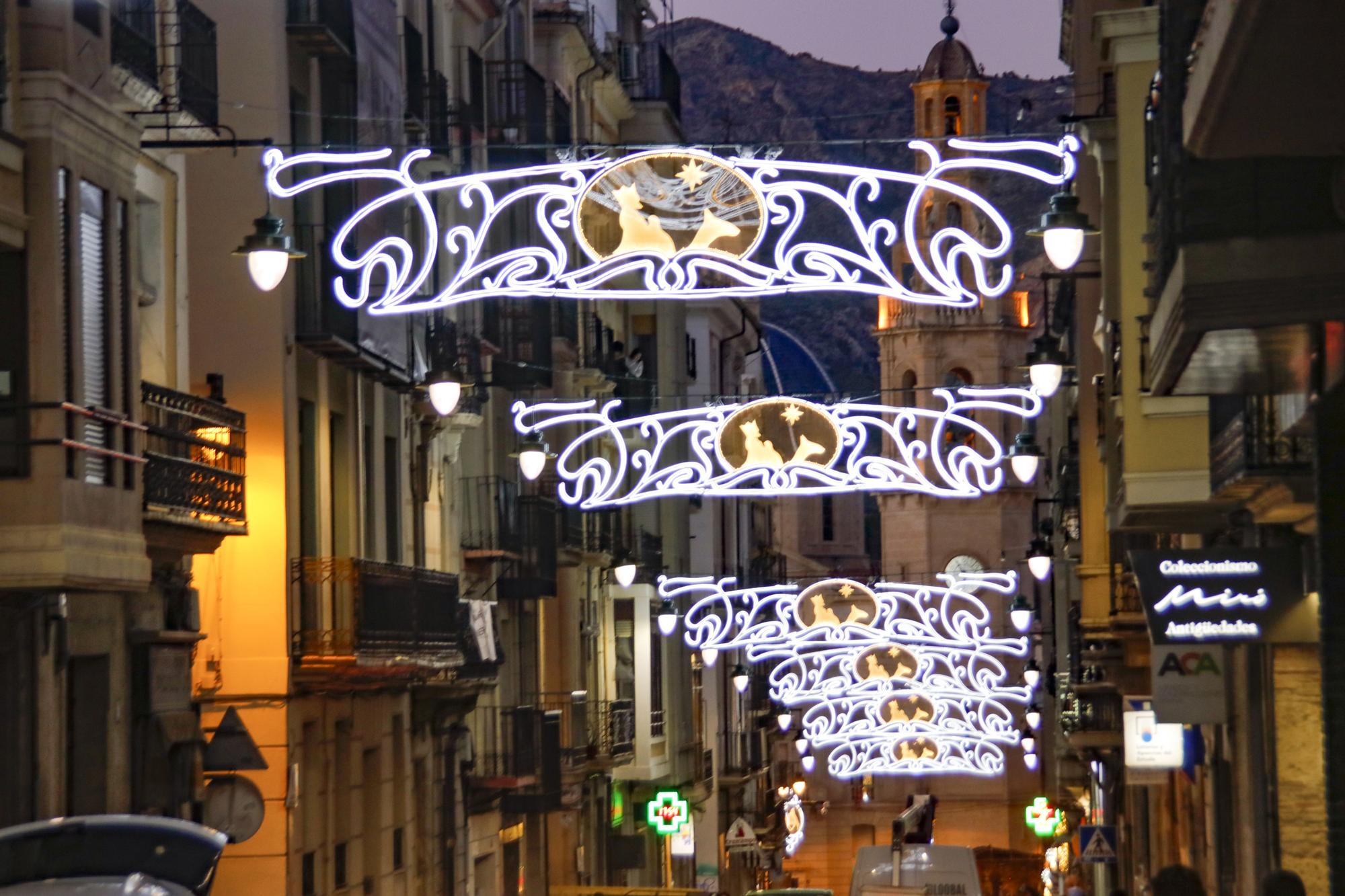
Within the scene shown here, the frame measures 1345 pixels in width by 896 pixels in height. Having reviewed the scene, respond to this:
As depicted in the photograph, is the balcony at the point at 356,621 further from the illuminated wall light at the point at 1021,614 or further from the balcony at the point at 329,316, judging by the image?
the illuminated wall light at the point at 1021,614

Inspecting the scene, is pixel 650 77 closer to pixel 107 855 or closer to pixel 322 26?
pixel 322 26

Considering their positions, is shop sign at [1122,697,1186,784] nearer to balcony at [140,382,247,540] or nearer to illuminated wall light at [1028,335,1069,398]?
illuminated wall light at [1028,335,1069,398]

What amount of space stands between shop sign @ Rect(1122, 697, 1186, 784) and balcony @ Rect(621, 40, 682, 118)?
2336 centimetres

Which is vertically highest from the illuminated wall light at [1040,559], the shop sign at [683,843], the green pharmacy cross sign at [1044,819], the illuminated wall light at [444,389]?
the illuminated wall light at [444,389]

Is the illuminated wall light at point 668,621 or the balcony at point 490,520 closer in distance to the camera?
the balcony at point 490,520

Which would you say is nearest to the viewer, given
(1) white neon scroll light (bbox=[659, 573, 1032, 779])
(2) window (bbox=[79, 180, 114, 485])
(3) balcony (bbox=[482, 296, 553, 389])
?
(2) window (bbox=[79, 180, 114, 485])

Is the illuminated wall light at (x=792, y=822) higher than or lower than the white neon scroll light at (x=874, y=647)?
lower

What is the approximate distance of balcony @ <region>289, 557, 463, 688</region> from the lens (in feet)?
74.2

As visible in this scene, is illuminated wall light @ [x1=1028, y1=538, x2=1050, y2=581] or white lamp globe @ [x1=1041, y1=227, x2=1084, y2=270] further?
illuminated wall light @ [x1=1028, y1=538, x2=1050, y2=581]

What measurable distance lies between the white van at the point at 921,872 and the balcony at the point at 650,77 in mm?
21318

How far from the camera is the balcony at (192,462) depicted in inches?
709

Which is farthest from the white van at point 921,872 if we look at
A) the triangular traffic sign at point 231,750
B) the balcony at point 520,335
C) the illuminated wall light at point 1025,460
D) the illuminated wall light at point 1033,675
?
the illuminated wall light at point 1033,675

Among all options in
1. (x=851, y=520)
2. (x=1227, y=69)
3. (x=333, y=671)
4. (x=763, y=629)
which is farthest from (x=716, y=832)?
(x=851, y=520)

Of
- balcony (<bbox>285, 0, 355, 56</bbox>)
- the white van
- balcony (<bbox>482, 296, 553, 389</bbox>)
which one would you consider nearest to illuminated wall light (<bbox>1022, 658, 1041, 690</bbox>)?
balcony (<bbox>482, 296, 553, 389</bbox>)
